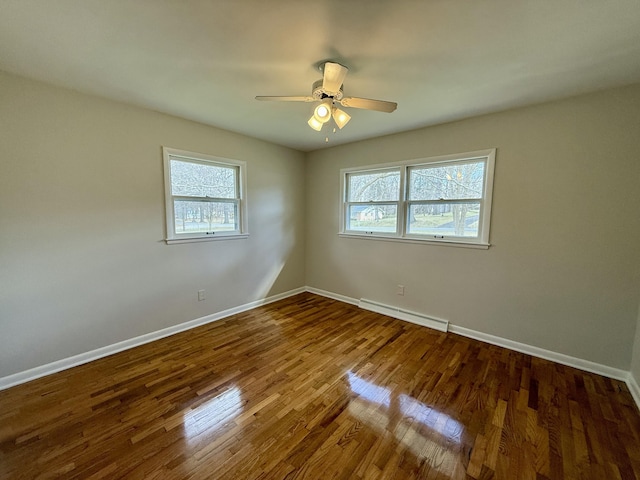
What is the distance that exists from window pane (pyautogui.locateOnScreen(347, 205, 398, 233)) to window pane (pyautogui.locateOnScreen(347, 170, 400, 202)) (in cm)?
12

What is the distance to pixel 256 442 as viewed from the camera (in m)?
1.55

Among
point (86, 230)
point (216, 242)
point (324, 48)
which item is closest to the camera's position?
point (324, 48)

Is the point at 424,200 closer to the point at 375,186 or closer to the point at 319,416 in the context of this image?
the point at 375,186

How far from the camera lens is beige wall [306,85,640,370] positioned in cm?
212

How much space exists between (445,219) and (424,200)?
35cm

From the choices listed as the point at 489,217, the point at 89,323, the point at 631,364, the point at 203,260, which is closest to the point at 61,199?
the point at 89,323

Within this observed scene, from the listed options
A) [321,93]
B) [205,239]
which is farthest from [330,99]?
[205,239]

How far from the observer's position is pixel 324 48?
64.2 inches

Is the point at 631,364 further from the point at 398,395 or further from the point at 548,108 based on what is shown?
the point at 548,108

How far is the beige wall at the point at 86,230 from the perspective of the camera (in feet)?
6.62

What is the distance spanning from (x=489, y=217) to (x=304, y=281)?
2991mm

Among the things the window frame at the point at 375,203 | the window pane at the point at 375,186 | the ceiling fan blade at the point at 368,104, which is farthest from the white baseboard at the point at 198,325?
the ceiling fan blade at the point at 368,104

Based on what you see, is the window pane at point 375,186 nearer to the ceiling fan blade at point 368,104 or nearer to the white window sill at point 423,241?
the white window sill at point 423,241

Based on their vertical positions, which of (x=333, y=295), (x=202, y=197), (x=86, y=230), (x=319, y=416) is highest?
(x=202, y=197)
